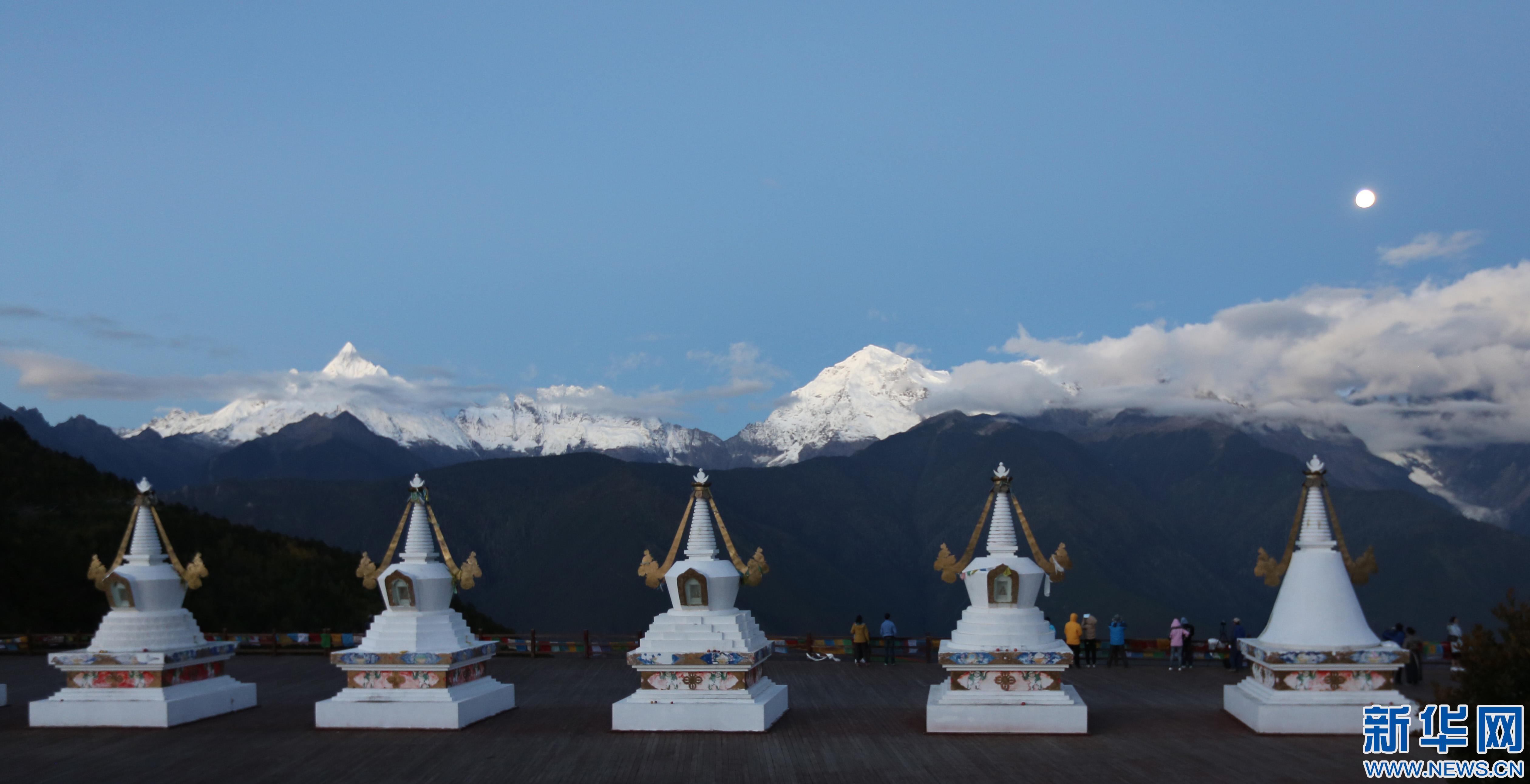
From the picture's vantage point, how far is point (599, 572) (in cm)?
7481

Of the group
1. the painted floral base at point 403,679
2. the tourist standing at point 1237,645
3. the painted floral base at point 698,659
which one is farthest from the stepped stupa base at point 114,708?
the tourist standing at point 1237,645

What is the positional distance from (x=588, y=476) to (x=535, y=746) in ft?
259

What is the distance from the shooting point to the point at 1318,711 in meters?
15.5

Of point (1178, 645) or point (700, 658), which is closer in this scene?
point (700, 658)

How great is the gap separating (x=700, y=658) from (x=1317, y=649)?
29.0 ft

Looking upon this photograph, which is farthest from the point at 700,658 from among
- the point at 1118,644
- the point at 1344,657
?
the point at 1118,644

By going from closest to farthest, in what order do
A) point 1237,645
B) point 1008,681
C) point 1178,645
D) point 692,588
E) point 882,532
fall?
point 1008,681, point 692,588, point 1237,645, point 1178,645, point 882,532

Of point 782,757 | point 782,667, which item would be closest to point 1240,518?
point 782,667

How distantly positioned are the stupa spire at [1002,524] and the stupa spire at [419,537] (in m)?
8.83

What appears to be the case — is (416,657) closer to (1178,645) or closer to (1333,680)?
(1333,680)

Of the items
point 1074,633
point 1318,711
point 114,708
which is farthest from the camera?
point 1074,633

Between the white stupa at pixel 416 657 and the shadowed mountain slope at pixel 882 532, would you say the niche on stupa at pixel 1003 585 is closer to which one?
the white stupa at pixel 416 657

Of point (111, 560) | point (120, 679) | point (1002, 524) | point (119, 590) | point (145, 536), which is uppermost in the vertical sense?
point (1002, 524)

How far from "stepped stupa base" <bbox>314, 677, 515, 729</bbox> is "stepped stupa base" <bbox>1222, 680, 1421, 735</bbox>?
11.7m
